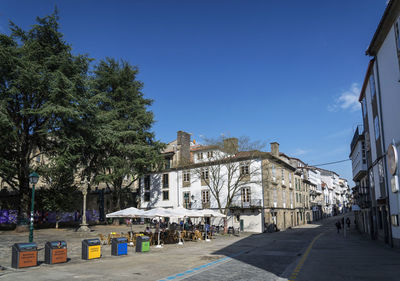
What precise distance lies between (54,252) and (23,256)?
4.68 ft

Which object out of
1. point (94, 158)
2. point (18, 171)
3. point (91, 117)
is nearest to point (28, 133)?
point (18, 171)

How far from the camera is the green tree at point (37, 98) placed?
26203mm

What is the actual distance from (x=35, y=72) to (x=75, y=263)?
18300 mm

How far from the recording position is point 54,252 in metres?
13.7

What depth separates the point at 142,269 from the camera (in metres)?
12.6

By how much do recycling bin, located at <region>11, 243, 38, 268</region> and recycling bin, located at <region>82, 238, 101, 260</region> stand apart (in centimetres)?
265

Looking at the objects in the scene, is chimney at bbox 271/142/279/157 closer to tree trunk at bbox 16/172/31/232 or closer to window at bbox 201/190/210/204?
window at bbox 201/190/210/204

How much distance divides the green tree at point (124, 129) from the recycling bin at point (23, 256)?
2412 centimetres

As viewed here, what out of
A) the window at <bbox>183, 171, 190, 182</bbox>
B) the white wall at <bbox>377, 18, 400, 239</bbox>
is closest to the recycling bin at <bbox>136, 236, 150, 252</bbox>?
the white wall at <bbox>377, 18, 400, 239</bbox>

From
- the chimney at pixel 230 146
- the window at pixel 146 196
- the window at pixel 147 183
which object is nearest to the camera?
the chimney at pixel 230 146

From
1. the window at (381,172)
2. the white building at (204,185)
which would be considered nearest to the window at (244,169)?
the white building at (204,185)

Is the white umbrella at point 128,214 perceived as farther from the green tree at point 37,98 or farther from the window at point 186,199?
the window at point 186,199

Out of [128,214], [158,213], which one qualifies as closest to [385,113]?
[158,213]

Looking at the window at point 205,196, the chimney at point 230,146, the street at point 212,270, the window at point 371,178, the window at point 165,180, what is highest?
the chimney at point 230,146
